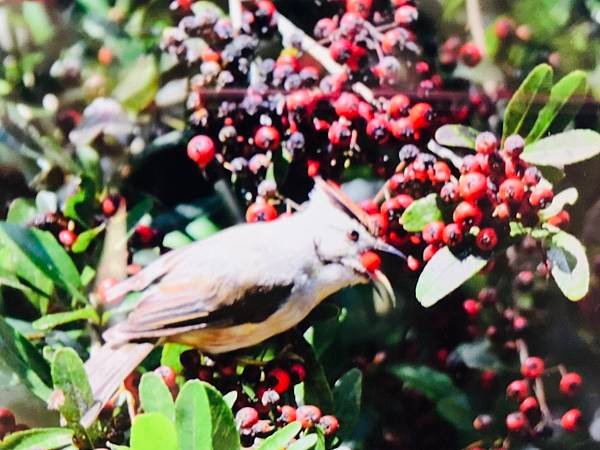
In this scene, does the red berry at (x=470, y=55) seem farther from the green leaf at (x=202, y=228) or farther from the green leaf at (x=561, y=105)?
the green leaf at (x=202, y=228)

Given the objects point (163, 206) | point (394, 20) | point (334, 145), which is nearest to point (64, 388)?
point (163, 206)

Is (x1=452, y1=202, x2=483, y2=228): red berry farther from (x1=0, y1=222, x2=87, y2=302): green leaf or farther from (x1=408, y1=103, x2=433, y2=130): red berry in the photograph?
(x1=0, y1=222, x2=87, y2=302): green leaf

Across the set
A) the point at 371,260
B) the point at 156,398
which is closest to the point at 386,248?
the point at 371,260

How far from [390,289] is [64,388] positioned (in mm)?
286

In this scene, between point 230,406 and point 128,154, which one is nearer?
point 230,406

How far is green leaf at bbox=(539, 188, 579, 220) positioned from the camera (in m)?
0.74

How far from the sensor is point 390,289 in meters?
0.80

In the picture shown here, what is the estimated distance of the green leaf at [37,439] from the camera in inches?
30.6

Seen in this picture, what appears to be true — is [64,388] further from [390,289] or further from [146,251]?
[390,289]

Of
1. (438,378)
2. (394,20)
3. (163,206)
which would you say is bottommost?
(438,378)

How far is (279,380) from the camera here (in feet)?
2.61

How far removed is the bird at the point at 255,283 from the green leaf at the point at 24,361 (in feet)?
0.16

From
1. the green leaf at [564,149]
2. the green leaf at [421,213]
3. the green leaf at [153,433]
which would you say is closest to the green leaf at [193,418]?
the green leaf at [153,433]

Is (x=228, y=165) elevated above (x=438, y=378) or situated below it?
above
